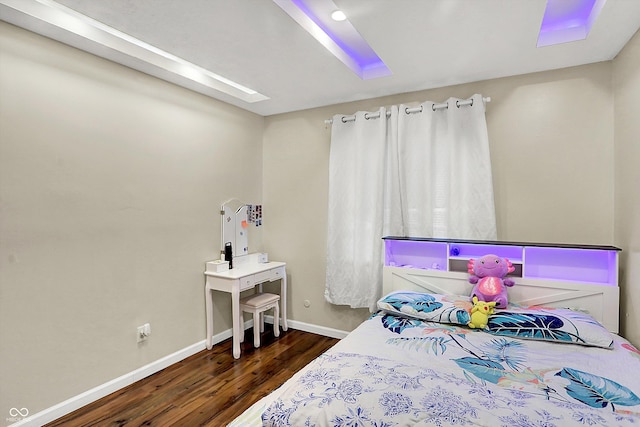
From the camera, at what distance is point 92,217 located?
251cm

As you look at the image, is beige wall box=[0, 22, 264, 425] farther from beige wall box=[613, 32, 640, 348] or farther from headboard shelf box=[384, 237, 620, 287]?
beige wall box=[613, 32, 640, 348]

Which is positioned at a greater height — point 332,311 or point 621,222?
point 621,222

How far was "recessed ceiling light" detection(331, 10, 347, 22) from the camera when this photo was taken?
2.04 m

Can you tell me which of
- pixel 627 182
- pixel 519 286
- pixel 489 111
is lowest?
pixel 519 286

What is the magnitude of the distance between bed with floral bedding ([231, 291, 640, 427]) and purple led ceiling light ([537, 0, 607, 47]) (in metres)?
1.88

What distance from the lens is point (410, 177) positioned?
3.24 m

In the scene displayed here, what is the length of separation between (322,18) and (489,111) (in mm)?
1702

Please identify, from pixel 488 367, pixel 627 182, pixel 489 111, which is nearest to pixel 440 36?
pixel 489 111

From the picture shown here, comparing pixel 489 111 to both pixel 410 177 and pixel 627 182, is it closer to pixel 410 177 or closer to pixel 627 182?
pixel 410 177

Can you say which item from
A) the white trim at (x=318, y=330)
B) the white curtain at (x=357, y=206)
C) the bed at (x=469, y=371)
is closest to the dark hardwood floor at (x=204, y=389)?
the white trim at (x=318, y=330)

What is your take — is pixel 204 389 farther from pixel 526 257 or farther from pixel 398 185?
pixel 526 257

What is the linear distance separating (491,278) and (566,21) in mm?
1904

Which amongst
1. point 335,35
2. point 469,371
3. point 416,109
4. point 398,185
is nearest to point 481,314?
point 469,371

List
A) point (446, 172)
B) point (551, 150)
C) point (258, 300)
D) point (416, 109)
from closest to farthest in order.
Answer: point (551, 150) < point (446, 172) < point (416, 109) < point (258, 300)
